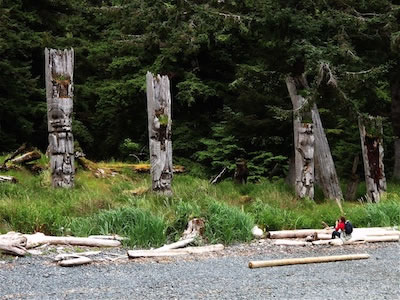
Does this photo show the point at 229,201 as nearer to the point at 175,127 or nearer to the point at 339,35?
the point at 339,35

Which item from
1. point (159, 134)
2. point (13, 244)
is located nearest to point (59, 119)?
point (159, 134)

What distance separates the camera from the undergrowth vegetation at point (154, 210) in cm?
857

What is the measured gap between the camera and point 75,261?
22.8ft

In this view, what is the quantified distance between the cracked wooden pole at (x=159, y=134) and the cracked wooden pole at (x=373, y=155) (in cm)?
444

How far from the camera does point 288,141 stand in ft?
51.0

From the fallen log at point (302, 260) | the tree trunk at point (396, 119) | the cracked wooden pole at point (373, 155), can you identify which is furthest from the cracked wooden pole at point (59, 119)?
the tree trunk at point (396, 119)

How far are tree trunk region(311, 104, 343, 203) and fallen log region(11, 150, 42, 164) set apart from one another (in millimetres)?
6754

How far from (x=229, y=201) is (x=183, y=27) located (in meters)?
6.04

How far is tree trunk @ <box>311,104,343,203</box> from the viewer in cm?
1284

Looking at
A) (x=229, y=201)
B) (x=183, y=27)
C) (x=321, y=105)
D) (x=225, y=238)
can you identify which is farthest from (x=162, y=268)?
(x=321, y=105)

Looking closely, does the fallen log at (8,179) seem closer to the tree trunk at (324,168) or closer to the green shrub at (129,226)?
the green shrub at (129,226)

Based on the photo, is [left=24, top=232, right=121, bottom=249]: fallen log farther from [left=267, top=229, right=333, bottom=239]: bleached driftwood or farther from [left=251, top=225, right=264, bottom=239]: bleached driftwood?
[left=267, top=229, right=333, bottom=239]: bleached driftwood

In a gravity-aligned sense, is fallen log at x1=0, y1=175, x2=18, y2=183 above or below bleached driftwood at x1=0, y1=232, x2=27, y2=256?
above

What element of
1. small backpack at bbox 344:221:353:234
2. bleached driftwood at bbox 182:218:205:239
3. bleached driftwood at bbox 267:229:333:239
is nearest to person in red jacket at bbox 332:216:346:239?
small backpack at bbox 344:221:353:234
